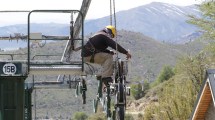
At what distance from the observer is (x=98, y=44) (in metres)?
11.9

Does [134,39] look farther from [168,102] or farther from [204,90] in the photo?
[204,90]

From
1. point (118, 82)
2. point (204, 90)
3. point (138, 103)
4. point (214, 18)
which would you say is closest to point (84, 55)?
point (118, 82)

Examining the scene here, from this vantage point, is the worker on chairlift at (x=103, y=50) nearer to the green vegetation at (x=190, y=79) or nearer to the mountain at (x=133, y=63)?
the green vegetation at (x=190, y=79)

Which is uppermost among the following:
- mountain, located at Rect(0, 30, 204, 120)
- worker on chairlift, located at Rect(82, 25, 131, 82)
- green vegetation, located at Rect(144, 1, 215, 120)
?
worker on chairlift, located at Rect(82, 25, 131, 82)

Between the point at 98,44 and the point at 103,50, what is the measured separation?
0.61 ft

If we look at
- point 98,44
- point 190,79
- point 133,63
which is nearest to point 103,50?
point 98,44

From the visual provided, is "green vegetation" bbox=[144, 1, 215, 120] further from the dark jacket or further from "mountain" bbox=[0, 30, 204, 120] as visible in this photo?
"mountain" bbox=[0, 30, 204, 120]

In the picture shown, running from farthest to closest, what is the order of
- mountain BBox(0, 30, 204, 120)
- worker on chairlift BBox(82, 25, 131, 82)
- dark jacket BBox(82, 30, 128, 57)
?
1. mountain BBox(0, 30, 204, 120)
2. worker on chairlift BBox(82, 25, 131, 82)
3. dark jacket BBox(82, 30, 128, 57)

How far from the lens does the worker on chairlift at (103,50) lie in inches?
452

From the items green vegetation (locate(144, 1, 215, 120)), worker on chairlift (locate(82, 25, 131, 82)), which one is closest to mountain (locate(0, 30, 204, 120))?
green vegetation (locate(144, 1, 215, 120))

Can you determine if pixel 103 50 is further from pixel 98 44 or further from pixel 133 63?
pixel 133 63

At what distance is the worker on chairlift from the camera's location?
11477 millimetres

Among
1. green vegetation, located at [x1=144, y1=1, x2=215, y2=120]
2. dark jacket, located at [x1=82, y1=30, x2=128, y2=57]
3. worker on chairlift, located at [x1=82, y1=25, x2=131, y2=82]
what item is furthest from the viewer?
green vegetation, located at [x1=144, y1=1, x2=215, y2=120]

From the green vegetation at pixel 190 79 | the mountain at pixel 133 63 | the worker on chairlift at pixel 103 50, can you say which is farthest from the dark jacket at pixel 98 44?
the mountain at pixel 133 63
